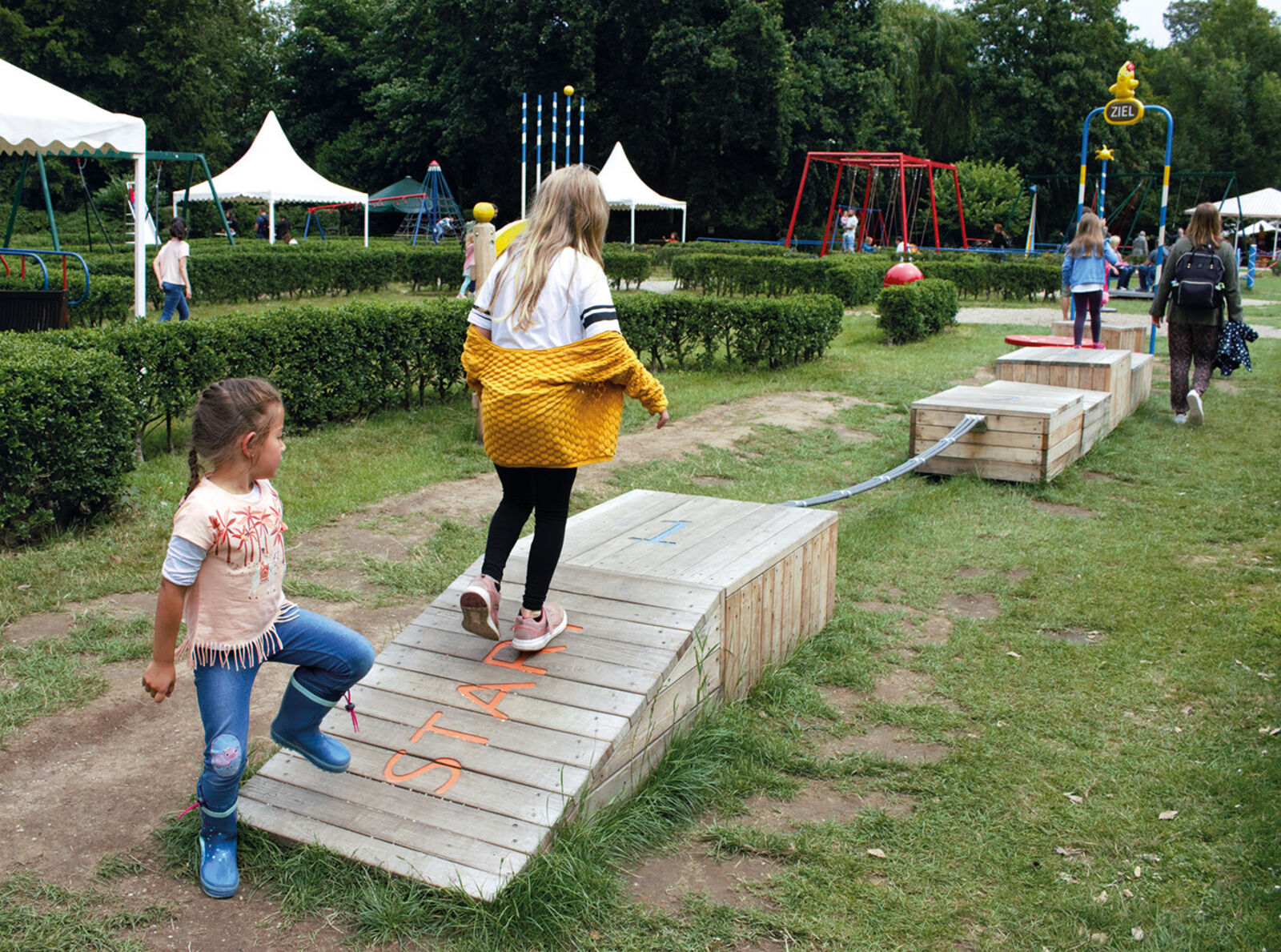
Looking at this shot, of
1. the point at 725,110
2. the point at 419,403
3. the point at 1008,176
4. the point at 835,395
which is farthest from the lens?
the point at 1008,176

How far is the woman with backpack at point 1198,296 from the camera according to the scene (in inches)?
362

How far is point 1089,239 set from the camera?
35.5ft

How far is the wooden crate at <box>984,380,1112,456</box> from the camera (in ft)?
27.8

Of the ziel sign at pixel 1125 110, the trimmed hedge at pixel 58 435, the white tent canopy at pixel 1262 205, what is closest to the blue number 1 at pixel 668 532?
the trimmed hedge at pixel 58 435

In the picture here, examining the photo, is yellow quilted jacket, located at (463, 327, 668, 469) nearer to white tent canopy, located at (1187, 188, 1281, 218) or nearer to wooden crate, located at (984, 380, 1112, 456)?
wooden crate, located at (984, 380, 1112, 456)

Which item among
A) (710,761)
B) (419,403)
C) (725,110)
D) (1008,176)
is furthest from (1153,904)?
(1008,176)

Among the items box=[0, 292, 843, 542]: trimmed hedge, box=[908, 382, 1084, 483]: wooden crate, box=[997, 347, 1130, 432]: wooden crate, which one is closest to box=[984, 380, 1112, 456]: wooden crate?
box=[997, 347, 1130, 432]: wooden crate

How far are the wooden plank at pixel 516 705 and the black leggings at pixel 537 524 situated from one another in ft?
1.19

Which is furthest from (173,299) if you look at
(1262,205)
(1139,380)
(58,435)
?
(1262,205)

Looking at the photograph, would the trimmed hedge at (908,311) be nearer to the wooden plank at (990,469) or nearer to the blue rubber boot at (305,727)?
the wooden plank at (990,469)

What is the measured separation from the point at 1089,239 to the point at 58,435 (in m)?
9.40

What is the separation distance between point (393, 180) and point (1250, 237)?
120 feet

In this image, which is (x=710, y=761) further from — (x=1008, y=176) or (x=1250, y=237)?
(x=1250, y=237)

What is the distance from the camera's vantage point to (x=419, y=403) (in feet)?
32.2
